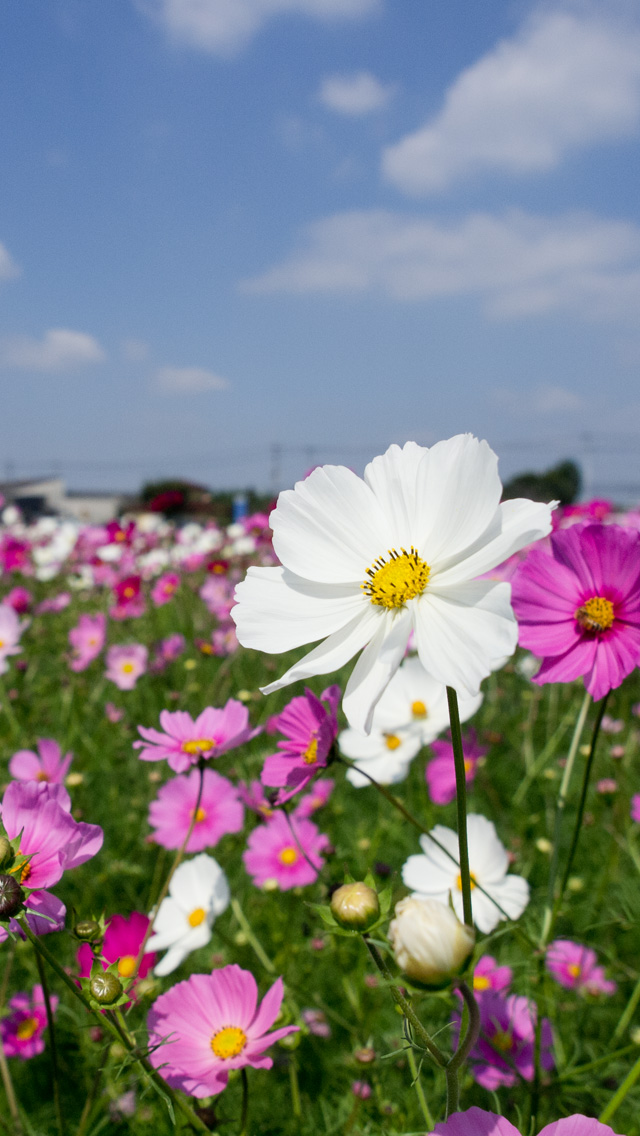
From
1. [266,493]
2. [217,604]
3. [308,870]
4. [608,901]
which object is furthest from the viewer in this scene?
[266,493]

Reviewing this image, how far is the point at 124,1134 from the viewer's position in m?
0.78

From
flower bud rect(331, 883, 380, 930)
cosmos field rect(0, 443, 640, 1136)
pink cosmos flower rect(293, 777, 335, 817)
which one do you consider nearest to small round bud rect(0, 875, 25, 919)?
cosmos field rect(0, 443, 640, 1136)

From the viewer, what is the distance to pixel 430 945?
0.93 ft

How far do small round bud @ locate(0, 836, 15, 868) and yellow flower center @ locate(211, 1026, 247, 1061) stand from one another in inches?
9.9

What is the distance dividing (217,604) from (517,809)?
124 cm

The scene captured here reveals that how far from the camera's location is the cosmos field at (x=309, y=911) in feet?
1.58

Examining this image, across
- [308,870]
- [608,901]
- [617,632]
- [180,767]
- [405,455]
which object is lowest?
[608,901]

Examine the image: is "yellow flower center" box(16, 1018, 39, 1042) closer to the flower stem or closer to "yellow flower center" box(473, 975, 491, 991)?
"yellow flower center" box(473, 975, 491, 991)

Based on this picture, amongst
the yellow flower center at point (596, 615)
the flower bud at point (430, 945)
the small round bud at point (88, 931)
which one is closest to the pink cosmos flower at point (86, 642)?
the small round bud at point (88, 931)

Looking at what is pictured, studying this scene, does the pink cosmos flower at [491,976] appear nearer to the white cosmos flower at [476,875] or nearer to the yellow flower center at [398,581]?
the white cosmos flower at [476,875]

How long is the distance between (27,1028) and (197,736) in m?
0.59

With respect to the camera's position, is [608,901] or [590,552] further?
[608,901]

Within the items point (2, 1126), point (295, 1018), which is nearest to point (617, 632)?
point (295, 1018)

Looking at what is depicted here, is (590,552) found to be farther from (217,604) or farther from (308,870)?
(217,604)
